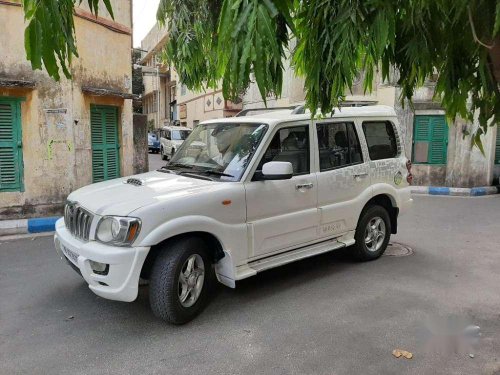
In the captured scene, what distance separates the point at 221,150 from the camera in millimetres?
4773

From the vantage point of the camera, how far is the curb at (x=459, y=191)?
1192 centimetres

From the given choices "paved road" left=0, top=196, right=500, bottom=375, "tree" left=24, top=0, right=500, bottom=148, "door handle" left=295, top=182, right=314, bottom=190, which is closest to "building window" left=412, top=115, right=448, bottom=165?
"paved road" left=0, top=196, right=500, bottom=375

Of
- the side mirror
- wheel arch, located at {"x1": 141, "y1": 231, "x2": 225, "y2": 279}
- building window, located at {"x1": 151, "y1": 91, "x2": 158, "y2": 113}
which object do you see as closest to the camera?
wheel arch, located at {"x1": 141, "y1": 231, "x2": 225, "y2": 279}

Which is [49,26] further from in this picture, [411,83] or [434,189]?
[434,189]

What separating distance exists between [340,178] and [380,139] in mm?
1130

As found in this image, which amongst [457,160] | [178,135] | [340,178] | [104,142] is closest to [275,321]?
[340,178]

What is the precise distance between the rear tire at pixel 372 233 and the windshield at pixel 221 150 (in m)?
1.97

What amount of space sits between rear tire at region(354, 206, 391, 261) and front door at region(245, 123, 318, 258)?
950 millimetres

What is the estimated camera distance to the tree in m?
1.53

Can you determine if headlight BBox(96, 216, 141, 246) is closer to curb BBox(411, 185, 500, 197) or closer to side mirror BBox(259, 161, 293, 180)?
side mirror BBox(259, 161, 293, 180)

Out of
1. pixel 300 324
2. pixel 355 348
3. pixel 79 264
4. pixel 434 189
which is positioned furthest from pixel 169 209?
pixel 434 189

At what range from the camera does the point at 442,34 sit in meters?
2.08

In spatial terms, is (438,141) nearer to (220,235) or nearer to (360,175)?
(360,175)

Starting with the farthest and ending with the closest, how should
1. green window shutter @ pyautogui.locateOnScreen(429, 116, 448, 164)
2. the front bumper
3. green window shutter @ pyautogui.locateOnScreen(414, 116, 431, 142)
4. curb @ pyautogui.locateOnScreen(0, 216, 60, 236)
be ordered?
green window shutter @ pyautogui.locateOnScreen(414, 116, 431, 142) → green window shutter @ pyautogui.locateOnScreen(429, 116, 448, 164) → curb @ pyautogui.locateOnScreen(0, 216, 60, 236) → the front bumper
